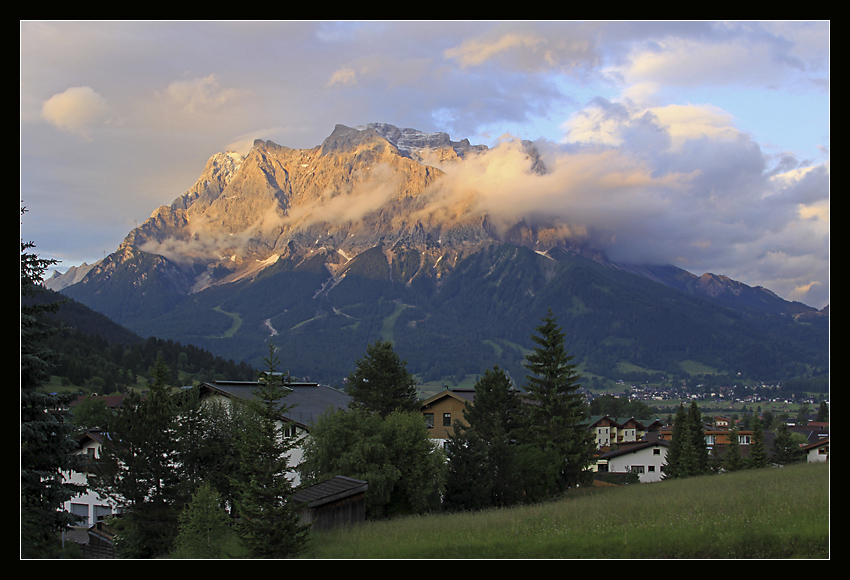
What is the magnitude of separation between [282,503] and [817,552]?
1444cm

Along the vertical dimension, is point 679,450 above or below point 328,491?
below

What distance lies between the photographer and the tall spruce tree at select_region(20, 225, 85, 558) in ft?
60.1

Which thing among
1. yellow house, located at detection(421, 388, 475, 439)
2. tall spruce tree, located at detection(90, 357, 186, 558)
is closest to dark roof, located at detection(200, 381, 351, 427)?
tall spruce tree, located at detection(90, 357, 186, 558)

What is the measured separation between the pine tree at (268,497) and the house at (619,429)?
4416 inches

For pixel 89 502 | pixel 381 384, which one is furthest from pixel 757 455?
pixel 89 502

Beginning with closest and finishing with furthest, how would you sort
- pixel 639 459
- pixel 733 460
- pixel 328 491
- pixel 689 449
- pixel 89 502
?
1. pixel 328 491
2. pixel 89 502
3. pixel 689 449
4. pixel 733 460
5. pixel 639 459

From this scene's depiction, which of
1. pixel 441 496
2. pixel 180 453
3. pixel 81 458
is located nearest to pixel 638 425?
pixel 441 496

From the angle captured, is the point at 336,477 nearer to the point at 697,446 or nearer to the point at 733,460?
the point at 697,446

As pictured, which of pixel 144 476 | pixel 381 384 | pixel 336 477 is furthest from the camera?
pixel 381 384

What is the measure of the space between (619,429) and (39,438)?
5051 inches

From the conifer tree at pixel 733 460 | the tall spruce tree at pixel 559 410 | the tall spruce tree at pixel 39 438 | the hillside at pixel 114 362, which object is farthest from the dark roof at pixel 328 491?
the hillside at pixel 114 362

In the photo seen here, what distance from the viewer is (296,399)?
4431 centimetres

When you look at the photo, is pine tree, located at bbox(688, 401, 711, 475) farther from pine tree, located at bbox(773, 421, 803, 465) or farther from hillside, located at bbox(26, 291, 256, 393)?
hillside, located at bbox(26, 291, 256, 393)
